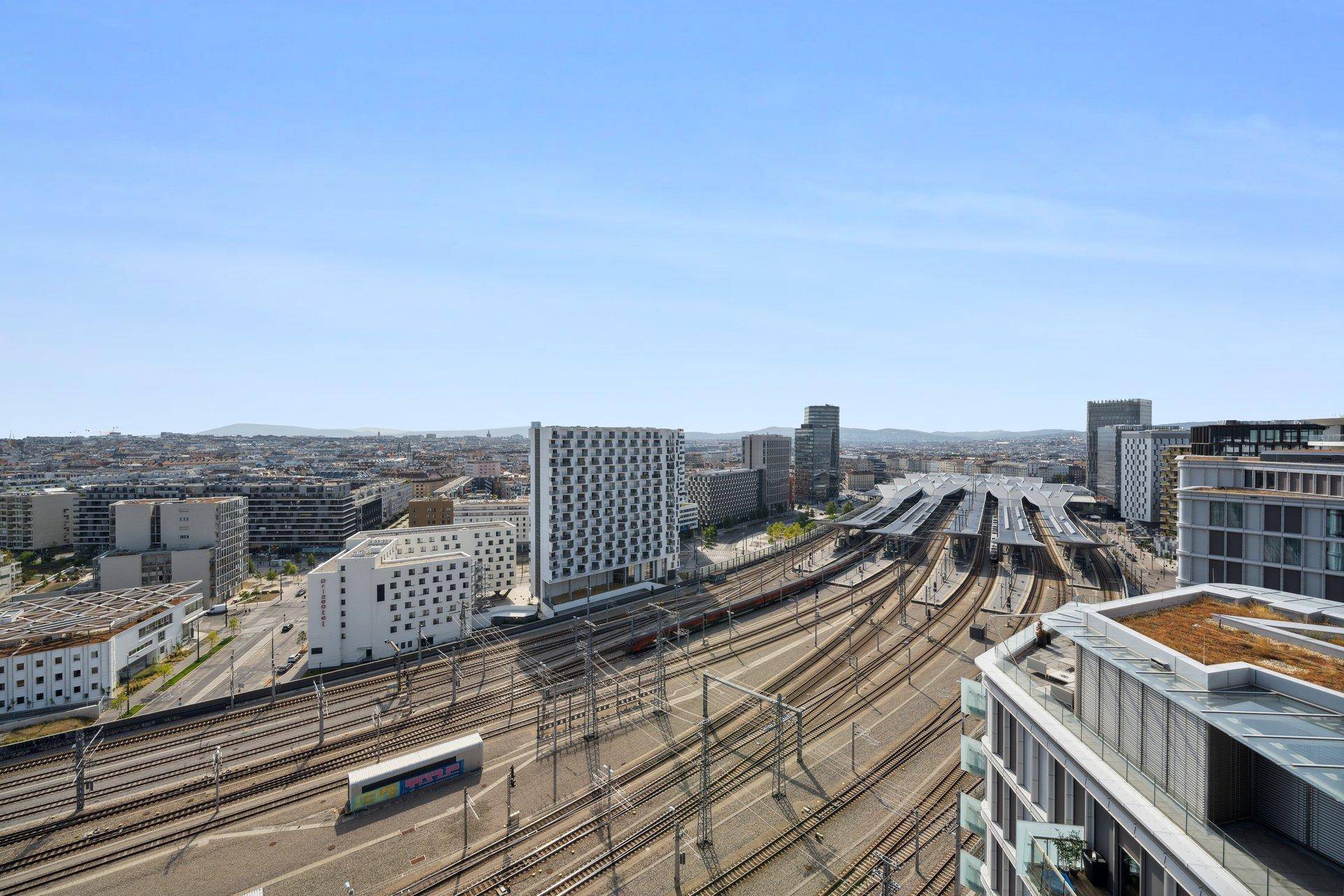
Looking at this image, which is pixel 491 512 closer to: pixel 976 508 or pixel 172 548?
pixel 172 548

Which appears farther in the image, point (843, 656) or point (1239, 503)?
point (843, 656)

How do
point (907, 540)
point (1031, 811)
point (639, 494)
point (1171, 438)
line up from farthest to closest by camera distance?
point (1171, 438) < point (907, 540) < point (639, 494) < point (1031, 811)

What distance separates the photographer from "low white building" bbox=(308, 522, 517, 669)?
46844mm

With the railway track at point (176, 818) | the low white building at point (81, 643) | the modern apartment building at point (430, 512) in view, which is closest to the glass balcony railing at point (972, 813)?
the railway track at point (176, 818)

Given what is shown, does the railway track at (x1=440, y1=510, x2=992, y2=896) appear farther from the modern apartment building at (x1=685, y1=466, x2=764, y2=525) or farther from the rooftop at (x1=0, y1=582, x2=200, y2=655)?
the modern apartment building at (x1=685, y1=466, x2=764, y2=525)

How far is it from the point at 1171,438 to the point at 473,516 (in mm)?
115209

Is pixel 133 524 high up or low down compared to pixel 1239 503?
down

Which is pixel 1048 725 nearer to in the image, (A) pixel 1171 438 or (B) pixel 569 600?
(B) pixel 569 600

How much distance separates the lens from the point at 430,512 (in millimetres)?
78500

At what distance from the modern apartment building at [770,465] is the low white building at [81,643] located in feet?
316

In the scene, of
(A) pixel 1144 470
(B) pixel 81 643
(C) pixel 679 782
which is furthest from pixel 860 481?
(B) pixel 81 643

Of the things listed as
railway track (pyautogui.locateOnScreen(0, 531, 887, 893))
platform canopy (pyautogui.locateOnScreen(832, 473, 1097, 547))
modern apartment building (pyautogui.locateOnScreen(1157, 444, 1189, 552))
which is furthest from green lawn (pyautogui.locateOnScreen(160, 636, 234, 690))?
modern apartment building (pyautogui.locateOnScreen(1157, 444, 1189, 552))

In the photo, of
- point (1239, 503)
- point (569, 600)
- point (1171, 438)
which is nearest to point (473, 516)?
point (569, 600)

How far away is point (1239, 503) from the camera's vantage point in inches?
1129
